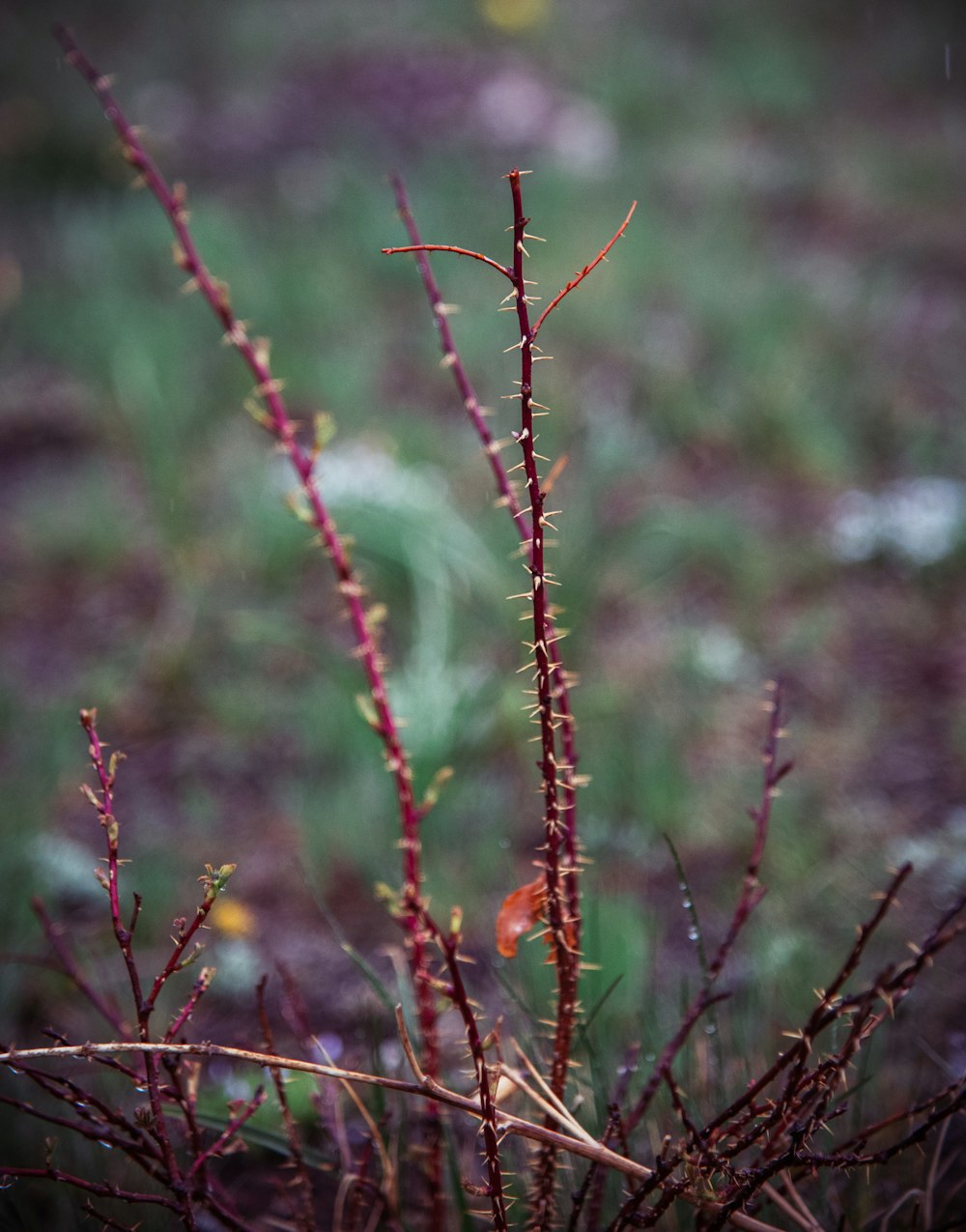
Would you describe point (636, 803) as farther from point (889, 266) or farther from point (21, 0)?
point (21, 0)

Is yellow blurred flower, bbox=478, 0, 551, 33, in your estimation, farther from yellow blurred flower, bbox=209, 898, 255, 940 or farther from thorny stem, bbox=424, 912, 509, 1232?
thorny stem, bbox=424, 912, 509, 1232

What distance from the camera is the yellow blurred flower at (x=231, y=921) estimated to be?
1.78 meters

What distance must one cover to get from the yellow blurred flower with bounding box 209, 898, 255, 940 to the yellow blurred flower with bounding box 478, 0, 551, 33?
9.98 meters

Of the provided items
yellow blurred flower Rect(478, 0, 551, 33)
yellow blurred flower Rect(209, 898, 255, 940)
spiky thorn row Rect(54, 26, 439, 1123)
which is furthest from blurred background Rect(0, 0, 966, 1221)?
yellow blurred flower Rect(478, 0, 551, 33)

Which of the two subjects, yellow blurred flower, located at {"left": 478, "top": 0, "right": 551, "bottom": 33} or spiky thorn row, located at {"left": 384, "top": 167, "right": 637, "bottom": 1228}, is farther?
yellow blurred flower, located at {"left": 478, "top": 0, "right": 551, "bottom": 33}

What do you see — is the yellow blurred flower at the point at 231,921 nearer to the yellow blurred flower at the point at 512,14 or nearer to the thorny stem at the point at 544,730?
the thorny stem at the point at 544,730

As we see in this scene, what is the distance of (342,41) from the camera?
861 centimetres

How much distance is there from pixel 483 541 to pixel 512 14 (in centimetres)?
907

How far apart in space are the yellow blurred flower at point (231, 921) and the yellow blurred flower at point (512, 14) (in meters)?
9.98

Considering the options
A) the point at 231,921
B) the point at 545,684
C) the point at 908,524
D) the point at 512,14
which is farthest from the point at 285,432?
the point at 512,14

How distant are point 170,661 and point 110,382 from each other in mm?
1700

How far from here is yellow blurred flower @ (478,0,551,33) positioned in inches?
373

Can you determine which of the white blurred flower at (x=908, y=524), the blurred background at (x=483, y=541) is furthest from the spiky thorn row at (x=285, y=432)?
the white blurred flower at (x=908, y=524)

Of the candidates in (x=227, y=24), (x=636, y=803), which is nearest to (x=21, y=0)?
(x=227, y=24)
